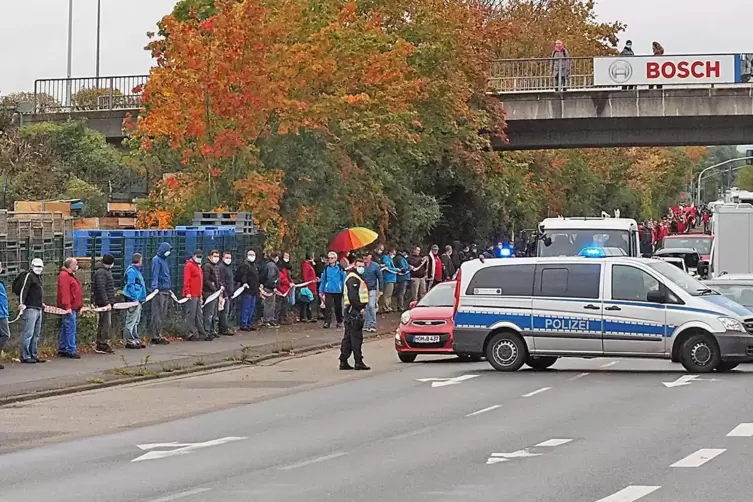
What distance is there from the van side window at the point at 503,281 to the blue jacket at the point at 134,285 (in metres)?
6.98

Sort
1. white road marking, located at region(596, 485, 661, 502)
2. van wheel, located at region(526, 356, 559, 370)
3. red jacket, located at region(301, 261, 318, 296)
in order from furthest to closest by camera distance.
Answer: red jacket, located at region(301, 261, 318, 296)
van wheel, located at region(526, 356, 559, 370)
white road marking, located at region(596, 485, 661, 502)

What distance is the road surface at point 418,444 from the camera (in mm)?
11289

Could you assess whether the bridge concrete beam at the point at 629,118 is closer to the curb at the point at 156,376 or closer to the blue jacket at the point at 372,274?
the blue jacket at the point at 372,274

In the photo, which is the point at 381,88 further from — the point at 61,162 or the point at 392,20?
the point at 61,162

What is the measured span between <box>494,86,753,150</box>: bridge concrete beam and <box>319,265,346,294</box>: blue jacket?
776 inches

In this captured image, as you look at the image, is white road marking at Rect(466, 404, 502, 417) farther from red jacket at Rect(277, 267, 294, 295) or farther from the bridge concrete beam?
the bridge concrete beam

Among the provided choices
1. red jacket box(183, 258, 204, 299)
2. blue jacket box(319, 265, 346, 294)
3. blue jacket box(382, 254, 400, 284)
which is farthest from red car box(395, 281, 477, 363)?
blue jacket box(382, 254, 400, 284)

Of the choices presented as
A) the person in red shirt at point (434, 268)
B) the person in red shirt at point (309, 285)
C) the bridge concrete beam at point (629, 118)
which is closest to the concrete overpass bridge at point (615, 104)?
the bridge concrete beam at point (629, 118)

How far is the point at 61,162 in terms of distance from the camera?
161 ft

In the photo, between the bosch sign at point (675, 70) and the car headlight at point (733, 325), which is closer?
the car headlight at point (733, 325)

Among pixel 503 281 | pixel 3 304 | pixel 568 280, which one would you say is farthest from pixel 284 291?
pixel 568 280

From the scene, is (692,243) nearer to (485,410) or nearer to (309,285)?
(309,285)

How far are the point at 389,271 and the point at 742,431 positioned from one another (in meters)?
24.1

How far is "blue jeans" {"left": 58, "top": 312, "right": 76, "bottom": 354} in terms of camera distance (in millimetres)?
24766
